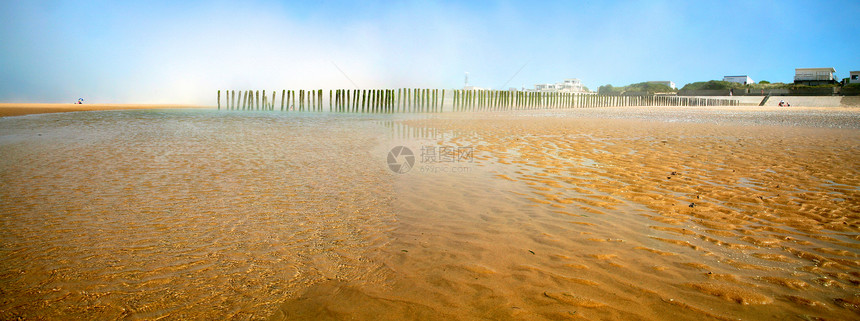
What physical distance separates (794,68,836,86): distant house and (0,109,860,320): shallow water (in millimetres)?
71935

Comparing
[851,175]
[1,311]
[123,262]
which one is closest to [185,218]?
[123,262]

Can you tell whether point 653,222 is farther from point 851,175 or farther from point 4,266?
point 4,266

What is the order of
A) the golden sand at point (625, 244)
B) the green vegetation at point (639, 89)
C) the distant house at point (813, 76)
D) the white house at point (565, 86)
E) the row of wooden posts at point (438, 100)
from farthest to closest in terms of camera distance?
the white house at point (565, 86) → the green vegetation at point (639, 89) → the distant house at point (813, 76) → the row of wooden posts at point (438, 100) → the golden sand at point (625, 244)

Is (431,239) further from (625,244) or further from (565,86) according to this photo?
(565,86)

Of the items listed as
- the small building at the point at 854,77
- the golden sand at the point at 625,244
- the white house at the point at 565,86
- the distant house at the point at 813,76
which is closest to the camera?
the golden sand at the point at 625,244

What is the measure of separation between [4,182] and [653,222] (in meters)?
6.93

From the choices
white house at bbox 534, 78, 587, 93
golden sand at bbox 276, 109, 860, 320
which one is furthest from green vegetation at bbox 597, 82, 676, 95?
golden sand at bbox 276, 109, 860, 320

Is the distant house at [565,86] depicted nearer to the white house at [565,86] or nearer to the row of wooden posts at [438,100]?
the white house at [565,86]

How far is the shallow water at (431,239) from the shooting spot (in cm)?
217

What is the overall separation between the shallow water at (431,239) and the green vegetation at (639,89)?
72.3 m

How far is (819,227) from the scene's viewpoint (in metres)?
3.35

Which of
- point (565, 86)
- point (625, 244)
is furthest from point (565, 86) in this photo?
point (625, 244)

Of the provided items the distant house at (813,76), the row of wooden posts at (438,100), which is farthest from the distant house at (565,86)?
the row of wooden posts at (438,100)

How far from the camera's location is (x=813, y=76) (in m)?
62.1
